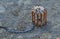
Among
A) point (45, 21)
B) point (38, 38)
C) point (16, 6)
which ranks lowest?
point (38, 38)

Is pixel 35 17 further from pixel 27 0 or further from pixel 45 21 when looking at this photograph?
pixel 27 0

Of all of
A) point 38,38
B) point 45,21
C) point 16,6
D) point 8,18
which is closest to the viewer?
point 38,38

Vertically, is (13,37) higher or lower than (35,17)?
lower

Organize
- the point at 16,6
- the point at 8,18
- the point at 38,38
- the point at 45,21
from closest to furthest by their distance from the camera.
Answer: the point at 38,38 < the point at 45,21 < the point at 8,18 < the point at 16,6

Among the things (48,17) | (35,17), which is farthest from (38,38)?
(48,17)

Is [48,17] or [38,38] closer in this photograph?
[38,38]

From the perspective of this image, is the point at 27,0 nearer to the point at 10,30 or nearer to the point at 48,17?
the point at 48,17

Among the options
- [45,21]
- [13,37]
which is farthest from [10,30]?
[45,21]
